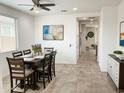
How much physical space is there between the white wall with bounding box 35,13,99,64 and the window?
6.35ft

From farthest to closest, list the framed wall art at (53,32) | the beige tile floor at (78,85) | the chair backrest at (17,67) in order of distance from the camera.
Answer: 1. the framed wall art at (53,32)
2. the beige tile floor at (78,85)
3. the chair backrest at (17,67)

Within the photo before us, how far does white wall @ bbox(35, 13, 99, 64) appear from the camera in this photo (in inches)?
262

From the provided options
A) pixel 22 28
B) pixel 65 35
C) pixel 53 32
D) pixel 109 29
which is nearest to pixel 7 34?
pixel 22 28

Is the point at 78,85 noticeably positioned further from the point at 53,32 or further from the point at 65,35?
the point at 53,32

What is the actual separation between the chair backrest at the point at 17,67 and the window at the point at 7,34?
171 cm

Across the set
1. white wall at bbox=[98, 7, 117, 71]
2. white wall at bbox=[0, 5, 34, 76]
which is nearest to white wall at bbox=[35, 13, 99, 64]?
white wall at bbox=[0, 5, 34, 76]

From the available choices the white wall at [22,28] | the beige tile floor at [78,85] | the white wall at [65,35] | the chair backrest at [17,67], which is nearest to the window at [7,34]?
the white wall at [22,28]

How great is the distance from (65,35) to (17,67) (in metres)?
4.03

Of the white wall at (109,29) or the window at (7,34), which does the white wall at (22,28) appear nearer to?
the window at (7,34)

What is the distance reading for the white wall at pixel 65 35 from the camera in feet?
21.8

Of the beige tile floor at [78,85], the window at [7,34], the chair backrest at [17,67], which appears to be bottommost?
the beige tile floor at [78,85]

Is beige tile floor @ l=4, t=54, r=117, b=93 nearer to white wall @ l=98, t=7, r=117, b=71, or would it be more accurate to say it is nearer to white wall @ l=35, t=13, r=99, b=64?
white wall @ l=98, t=7, r=117, b=71

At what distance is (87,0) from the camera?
4102 millimetres

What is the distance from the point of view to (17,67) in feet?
10.2
